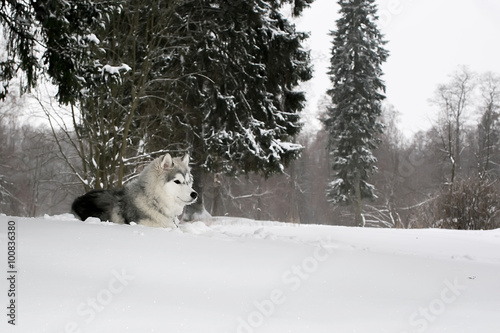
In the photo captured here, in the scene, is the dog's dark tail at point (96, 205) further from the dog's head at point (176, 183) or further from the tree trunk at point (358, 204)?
the tree trunk at point (358, 204)

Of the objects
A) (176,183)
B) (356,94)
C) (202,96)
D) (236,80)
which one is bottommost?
(176,183)

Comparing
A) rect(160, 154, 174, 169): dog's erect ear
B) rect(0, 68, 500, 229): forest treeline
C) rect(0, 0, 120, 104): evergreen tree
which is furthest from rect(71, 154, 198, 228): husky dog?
rect(0, 68, 500, 229): forest treeline

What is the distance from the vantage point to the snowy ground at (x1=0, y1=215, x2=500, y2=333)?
1.77m

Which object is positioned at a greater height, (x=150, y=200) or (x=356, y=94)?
(x=356, y=94)

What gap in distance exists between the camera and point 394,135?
38.2 meters

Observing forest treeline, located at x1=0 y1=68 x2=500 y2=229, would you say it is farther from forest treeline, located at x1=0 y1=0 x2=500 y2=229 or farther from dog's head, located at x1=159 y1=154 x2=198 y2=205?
dog's head, located at x1=159 y1=154 x2=198 y2=205

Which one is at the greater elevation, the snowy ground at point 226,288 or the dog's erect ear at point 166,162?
the dog's erect ear at point 166,162

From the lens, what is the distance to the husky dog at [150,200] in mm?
4992

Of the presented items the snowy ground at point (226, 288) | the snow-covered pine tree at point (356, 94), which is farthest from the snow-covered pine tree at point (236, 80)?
the snow-covered pine tree at point (356, 94)

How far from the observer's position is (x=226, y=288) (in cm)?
225

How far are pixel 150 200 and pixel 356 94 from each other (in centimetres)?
2149

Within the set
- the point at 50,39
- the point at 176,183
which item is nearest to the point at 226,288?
the point at 176,183

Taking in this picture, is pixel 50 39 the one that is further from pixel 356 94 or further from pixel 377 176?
pixel 377 176

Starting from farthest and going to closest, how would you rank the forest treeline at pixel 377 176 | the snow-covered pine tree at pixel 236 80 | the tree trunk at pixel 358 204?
the tree trunk at pixel 358 204 < the forest treeline at pixel 377 176 < the snow-covered pine tree at pixel 236 80
